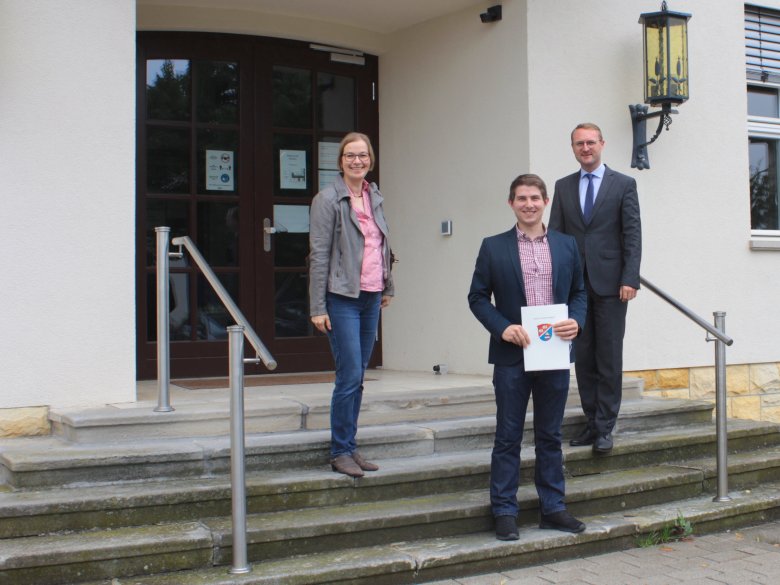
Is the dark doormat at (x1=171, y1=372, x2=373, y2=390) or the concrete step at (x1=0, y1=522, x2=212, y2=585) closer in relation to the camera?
the concrete step at (x1=0, y1=522, x2=212, y2=585)

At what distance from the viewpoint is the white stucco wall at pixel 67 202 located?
15.8ft

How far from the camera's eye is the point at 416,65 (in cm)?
689

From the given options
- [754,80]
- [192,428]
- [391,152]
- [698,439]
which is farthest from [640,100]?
[192,428]

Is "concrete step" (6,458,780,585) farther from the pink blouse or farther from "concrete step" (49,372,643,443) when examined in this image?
the pink blouse

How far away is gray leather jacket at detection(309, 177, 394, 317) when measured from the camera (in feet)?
13.8

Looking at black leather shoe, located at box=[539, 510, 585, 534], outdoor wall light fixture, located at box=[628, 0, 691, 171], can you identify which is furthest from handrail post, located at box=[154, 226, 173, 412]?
outdoor wall light fixture, located at box=[628, 0, 691, 171]

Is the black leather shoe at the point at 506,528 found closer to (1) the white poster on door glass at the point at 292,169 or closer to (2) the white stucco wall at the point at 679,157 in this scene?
(2) the white stucco wall at the point at 679,157

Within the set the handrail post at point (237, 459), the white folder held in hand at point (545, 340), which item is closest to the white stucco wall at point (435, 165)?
the handrail post at point (237, 459)

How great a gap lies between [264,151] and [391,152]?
3.41 ft

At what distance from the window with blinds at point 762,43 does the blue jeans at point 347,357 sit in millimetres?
4414

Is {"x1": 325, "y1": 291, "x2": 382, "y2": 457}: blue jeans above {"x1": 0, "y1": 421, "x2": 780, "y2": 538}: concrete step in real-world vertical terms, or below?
above

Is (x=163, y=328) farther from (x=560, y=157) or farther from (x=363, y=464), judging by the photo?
(x=560, y=157)

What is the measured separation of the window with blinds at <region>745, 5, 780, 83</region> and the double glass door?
3.12 meters

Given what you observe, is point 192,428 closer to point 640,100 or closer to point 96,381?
point 96,381
